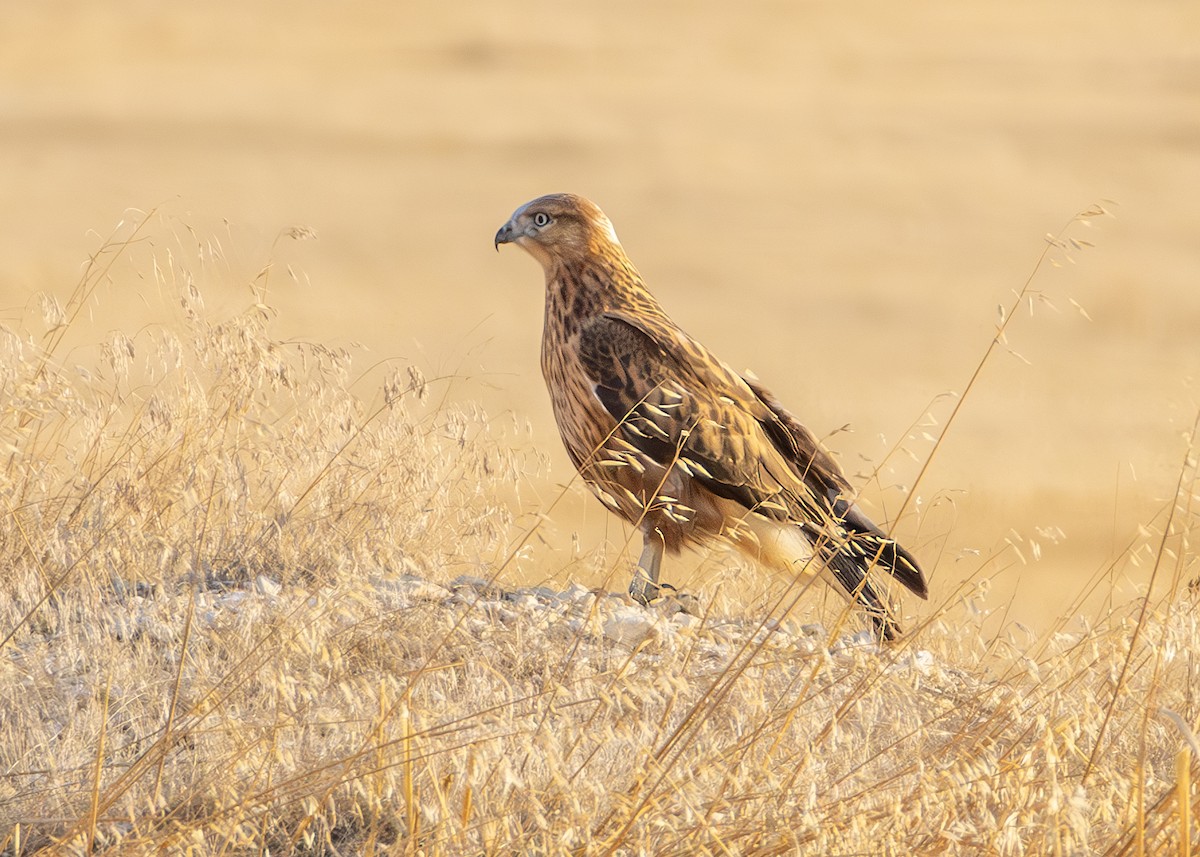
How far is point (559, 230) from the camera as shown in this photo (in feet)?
13.7

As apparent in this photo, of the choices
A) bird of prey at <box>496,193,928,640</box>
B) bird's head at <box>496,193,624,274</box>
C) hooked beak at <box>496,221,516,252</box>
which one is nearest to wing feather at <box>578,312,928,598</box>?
bird of prey at <box>496,193,928,640</box>

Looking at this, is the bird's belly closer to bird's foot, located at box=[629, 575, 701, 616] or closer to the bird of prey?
the bird of prey

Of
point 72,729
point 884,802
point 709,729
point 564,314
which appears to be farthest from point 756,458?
→ point 72,729

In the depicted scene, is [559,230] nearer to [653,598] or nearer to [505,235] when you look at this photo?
[505,235]

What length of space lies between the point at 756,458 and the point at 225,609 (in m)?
1.51

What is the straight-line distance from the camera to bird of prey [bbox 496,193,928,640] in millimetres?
3740

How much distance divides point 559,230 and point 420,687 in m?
1.82

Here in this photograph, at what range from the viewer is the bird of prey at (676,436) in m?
3.74

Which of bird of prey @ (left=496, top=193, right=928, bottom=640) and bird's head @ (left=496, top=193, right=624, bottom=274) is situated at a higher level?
bird's head @ (left=496, top=193, right=624, bottom=274)

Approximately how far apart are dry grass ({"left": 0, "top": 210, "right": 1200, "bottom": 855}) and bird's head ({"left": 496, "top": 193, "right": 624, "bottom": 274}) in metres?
0.72

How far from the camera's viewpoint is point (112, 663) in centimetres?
267

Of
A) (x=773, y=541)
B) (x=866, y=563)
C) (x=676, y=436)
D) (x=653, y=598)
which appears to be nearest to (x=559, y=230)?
(x=676, y=436)

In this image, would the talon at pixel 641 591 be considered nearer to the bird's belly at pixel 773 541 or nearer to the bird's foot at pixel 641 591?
the bird's foot at pixel 641 591

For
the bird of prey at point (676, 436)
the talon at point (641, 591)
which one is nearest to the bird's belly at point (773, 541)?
the bird of prey at point (676, 436)
